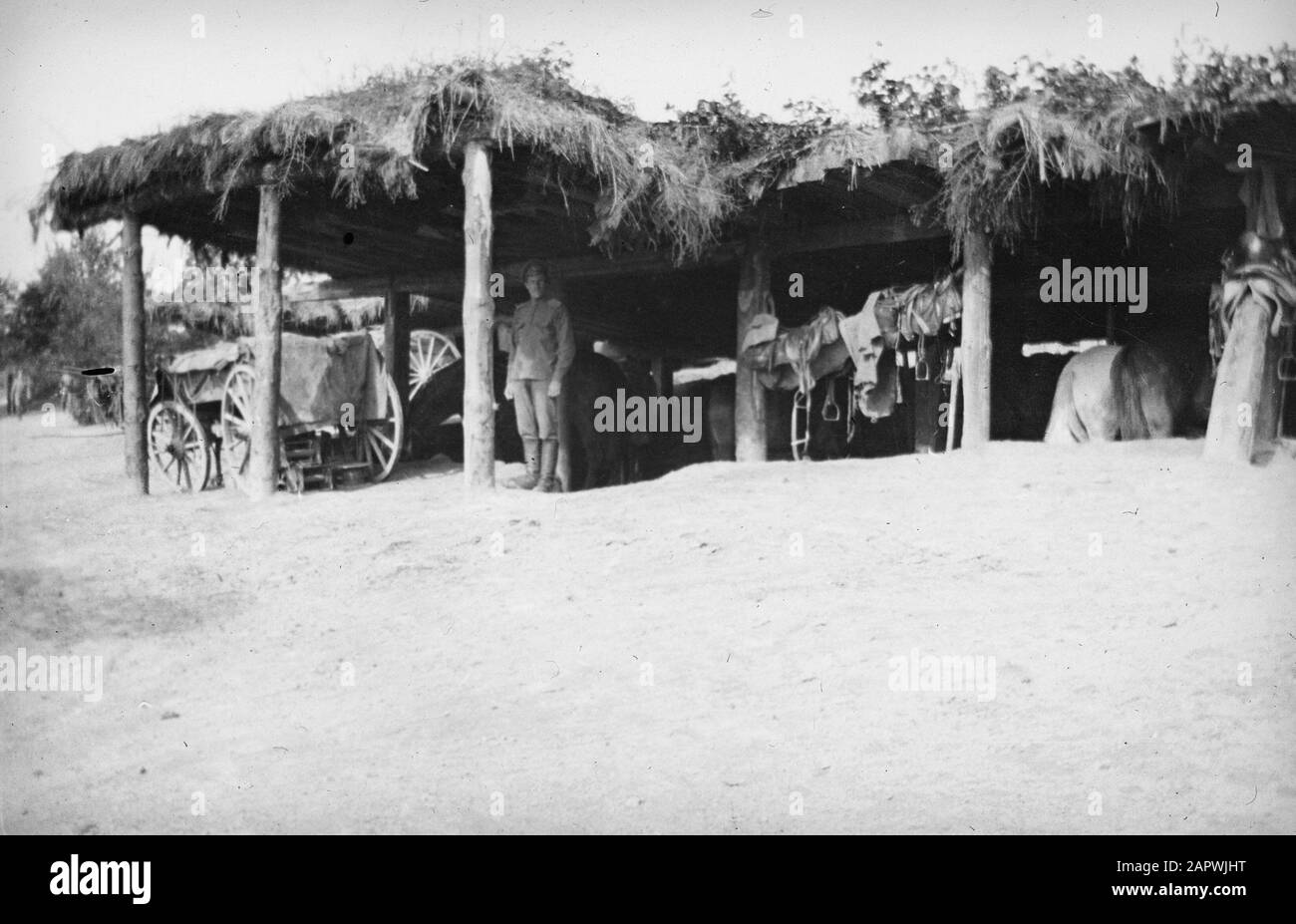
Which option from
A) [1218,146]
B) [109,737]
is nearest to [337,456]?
[109,737]

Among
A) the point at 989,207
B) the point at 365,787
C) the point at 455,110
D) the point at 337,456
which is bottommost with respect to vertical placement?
the point at 365,787

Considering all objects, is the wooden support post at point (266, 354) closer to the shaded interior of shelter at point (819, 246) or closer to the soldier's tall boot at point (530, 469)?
the shaded interior of shelter at point (819, 246)

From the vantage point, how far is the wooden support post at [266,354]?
10984 millimetres

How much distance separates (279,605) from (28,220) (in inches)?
212

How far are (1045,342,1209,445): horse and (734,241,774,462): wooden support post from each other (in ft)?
9.05

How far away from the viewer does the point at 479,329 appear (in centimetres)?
1052

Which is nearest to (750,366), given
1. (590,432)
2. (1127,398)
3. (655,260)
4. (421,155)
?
(655,260)

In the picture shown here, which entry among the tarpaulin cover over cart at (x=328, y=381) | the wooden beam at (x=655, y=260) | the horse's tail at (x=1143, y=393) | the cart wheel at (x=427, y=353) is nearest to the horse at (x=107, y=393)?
the wooden beam at (x=655, y=260)

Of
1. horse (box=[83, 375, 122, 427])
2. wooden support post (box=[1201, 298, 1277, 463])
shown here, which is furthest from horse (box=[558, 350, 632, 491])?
wooden support post (box=[1201, 298, 1277, 463])

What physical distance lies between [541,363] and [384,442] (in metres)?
2.08

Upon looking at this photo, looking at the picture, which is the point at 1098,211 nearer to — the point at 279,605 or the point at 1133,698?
the point at 1133,698

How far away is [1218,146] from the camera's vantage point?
9.59m

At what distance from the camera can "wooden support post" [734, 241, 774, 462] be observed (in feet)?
41.7

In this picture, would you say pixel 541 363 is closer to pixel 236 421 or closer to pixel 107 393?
pixel 236 421
